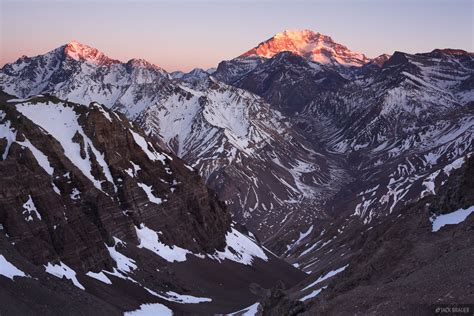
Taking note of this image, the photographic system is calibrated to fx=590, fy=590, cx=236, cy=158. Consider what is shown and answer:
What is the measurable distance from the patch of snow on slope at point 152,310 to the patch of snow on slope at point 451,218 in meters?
38.8

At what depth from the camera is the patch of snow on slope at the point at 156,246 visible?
112312 mm

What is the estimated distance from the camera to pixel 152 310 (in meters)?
79.7

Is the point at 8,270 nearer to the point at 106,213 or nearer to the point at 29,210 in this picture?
the point at 29,210

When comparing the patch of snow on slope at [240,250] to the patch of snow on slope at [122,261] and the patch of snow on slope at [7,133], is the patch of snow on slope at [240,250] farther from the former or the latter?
the patch of snow on slope at [7,133]

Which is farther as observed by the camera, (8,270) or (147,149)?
(147,149)

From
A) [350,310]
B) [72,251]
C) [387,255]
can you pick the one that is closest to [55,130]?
[72,251]

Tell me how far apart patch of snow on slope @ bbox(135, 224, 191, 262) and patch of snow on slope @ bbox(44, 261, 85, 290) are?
28.3 metres

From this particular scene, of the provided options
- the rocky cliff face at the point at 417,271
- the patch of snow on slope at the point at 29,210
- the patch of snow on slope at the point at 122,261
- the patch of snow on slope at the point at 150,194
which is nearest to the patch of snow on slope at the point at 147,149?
the patch of snow on slope at the point at 150,194

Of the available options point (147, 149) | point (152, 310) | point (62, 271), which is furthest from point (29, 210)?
point (147, 149)

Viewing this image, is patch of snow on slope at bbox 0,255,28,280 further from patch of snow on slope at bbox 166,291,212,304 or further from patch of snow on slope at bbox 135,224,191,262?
patch of snow on slope at bbox 135,224,191,262

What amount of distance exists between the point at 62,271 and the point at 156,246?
35.9 metres

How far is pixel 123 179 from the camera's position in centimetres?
11788

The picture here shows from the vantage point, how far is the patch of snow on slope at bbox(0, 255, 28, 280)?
5988 centimetres

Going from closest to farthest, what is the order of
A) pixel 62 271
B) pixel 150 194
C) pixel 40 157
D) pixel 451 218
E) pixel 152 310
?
pixel 451 218 < pixel 62 271 < pixel 152 310 < pixel 40 157 < pixel 150 194
